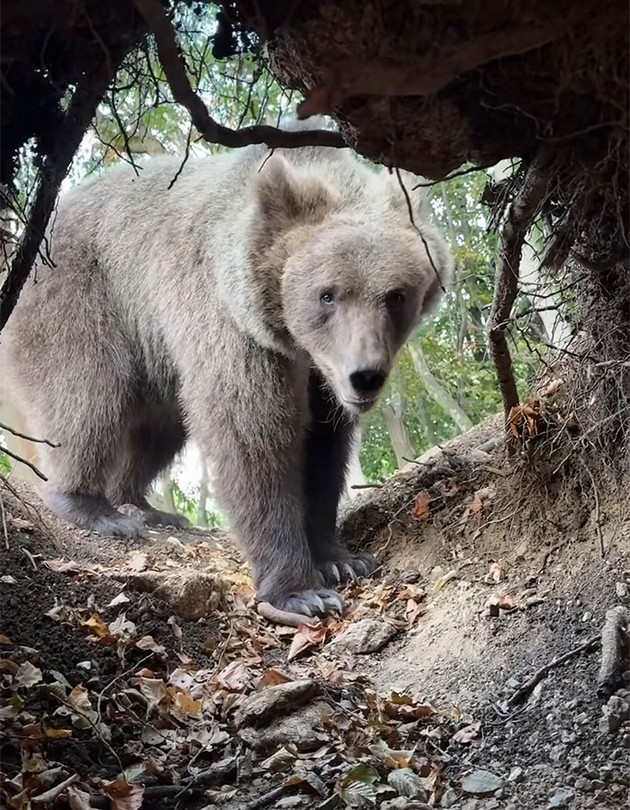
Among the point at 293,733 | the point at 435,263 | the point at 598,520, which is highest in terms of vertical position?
the point at 435,263

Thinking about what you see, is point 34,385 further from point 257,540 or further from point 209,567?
point 257,540

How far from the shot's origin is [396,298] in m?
4.01

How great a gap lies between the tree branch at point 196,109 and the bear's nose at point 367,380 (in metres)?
1.19

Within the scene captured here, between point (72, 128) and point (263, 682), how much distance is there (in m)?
2.00

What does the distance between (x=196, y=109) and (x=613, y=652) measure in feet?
6.31

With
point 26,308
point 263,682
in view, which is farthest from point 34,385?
point 263,682

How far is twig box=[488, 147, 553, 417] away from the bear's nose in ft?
1.66

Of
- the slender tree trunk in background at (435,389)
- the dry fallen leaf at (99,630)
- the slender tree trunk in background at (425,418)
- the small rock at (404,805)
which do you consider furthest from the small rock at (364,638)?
the slender tree trunk in background at (425,418)

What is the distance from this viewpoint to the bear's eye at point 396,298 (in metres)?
3.97

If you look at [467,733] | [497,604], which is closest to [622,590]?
[497,604]

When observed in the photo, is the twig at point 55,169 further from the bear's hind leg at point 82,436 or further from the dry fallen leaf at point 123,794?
the bear's hind leg at point 82,436

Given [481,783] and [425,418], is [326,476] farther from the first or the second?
[425,418]

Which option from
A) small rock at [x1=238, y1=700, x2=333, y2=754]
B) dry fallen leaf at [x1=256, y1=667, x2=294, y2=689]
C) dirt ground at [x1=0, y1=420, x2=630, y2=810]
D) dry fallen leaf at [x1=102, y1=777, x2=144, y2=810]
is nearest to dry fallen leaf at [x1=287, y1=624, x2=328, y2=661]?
dirt ground at [x1=0, y1=420, x2=630, y2=810]

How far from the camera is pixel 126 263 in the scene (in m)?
5.18
